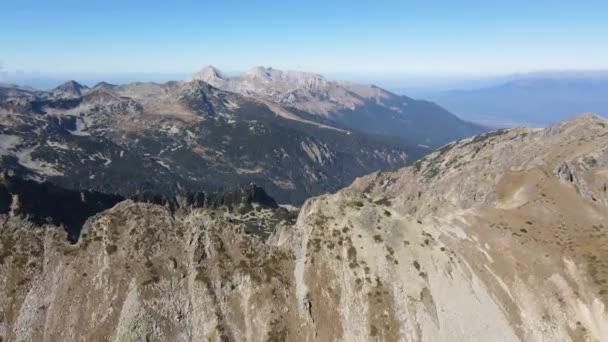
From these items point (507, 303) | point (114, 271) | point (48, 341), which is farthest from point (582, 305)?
point (48, 341)

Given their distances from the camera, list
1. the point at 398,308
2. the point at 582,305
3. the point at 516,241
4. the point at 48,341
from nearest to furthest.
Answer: the point at 48,341, the point at 398,308, the point at 582,305, the point at 516,241

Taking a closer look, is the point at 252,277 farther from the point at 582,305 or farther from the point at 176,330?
the point at 582,305

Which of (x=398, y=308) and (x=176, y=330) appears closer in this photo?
(x=176, y=330)

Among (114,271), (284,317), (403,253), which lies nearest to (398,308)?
(403,253)

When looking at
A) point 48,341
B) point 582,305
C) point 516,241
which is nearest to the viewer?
point 48,341

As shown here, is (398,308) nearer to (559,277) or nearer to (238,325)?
(238,325)

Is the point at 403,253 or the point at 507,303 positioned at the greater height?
the point at 403,253
